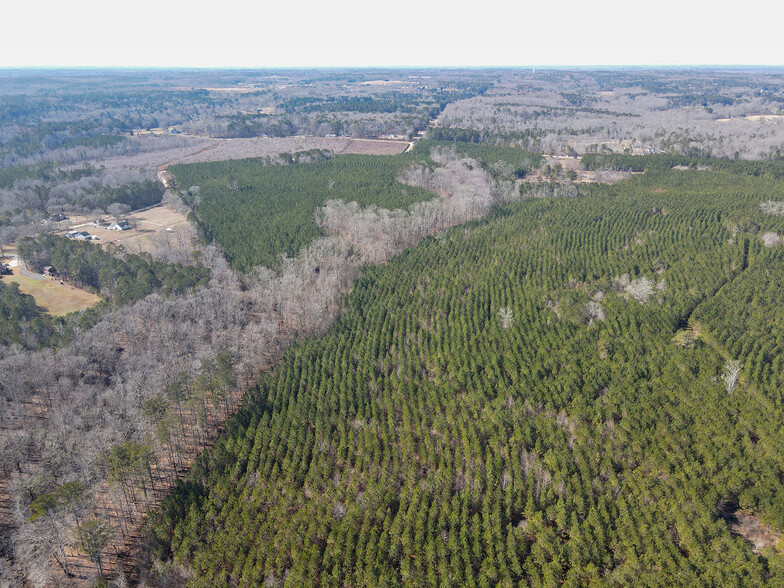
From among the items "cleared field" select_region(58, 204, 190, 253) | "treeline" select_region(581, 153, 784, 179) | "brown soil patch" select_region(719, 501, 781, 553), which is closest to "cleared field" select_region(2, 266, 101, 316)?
"cleared field" select_region(58, 204, 190, 253)

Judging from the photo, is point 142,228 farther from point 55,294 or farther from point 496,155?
point 496,155

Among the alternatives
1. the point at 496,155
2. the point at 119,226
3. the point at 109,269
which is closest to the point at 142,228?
the point at 119,226

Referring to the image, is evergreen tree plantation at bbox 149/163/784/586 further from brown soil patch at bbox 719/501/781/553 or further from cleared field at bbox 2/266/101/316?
cleared field at bbox 2/266/101/316

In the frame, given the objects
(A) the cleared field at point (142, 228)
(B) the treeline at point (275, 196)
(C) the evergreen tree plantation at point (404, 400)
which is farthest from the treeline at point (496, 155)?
(A) the cleared field at point (142, 228)

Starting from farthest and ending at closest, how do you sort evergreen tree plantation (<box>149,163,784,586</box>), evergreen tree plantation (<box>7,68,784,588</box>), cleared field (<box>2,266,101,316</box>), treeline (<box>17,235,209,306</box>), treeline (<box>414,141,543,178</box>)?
treeline (<box>414,141,543,178</box>) → cleared field (<box>2,266,101,316</box>) → treeline (<box>17,235,209,306</box>) → evergreen tree plantation (<box>7,68,784,588</box>) → evergreen tree plantation (<box>149,163,784,586</box>)

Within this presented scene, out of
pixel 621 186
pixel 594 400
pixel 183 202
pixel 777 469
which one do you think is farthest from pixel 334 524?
pixel 621 186

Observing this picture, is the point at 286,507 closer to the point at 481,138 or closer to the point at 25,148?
the point at 481,138

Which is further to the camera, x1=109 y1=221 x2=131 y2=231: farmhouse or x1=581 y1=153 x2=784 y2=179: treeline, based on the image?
x1=581 y1=153 x2=784 y2=179: treeline
